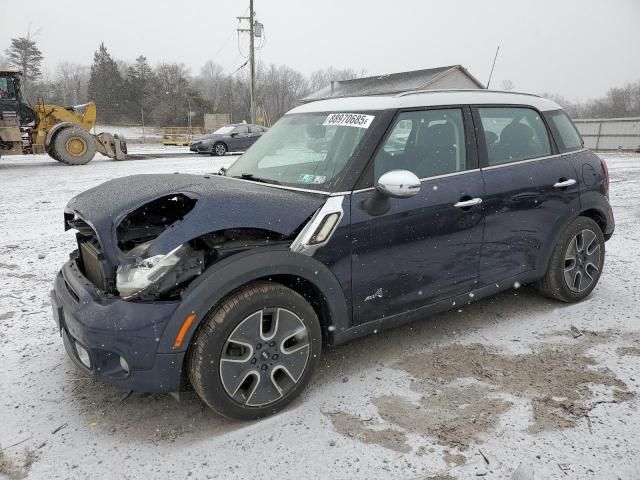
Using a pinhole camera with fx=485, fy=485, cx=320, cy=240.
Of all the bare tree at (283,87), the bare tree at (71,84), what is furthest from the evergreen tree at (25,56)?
the bare tree at (283,87)

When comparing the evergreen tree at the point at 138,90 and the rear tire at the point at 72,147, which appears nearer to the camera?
the rear tire at the point at 72,147

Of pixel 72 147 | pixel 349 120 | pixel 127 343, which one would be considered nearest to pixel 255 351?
pixel 127 343

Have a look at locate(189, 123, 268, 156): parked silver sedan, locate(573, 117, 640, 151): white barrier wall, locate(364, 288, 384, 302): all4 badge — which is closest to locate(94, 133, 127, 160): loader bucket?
locate(189, 123, 268, 156): parked silver sedan

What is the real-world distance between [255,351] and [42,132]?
1694cm

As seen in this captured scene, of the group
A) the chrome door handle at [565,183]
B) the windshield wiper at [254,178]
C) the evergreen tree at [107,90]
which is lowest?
the chrome door handle at [565,183]

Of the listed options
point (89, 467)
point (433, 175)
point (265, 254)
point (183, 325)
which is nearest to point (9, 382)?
point (89, 467)

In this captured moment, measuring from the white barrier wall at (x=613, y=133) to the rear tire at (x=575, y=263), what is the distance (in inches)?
991

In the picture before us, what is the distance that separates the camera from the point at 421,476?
221 centimetres

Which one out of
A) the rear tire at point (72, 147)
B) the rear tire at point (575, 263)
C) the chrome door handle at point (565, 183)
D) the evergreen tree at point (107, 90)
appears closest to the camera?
the chrome door handle at point (565, 183)

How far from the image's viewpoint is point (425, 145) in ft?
10.5

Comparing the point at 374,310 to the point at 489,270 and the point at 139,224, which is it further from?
the point at 139,224

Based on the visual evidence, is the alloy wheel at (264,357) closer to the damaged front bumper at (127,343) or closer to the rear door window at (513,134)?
the damaged front bumper at (127,343)

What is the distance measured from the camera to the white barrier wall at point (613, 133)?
26297 mm

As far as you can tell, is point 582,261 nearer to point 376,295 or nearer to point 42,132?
point 376,295
